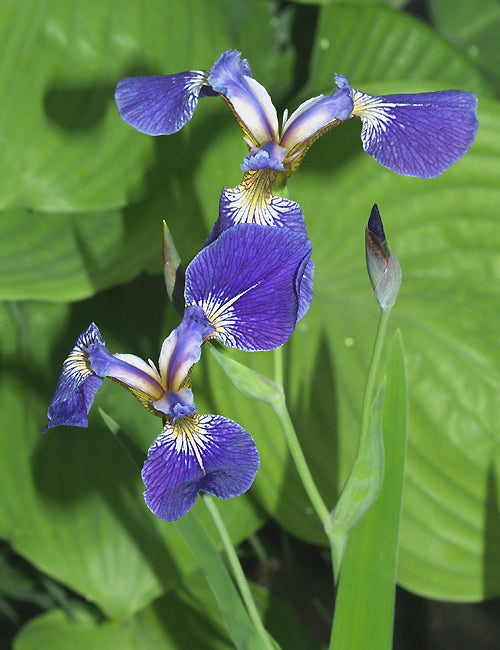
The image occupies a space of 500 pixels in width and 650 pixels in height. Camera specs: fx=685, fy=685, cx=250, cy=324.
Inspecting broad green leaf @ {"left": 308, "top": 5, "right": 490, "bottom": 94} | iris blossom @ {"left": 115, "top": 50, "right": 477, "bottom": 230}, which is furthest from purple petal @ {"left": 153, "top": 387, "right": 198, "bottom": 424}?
broad green leaf @ {"left": 308, "top": 5, "right": 490, "bottom": 94}

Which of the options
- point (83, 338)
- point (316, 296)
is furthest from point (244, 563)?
point (83, 338)

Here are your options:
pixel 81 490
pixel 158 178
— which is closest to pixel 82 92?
pixel 158 178

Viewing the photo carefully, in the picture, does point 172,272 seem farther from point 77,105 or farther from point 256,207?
point 77,105

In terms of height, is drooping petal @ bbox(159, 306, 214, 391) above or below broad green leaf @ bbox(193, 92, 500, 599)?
above

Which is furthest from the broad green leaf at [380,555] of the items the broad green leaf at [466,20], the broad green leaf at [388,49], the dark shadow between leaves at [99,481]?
the broad green leaf at [466,20]

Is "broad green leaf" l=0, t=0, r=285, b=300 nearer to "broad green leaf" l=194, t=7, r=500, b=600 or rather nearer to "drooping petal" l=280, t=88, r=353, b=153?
"broad green leaf" l=194, t=7, r=500, b=600

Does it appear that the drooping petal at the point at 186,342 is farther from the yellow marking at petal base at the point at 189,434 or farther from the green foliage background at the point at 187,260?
the green foliage background at the point at 187,260

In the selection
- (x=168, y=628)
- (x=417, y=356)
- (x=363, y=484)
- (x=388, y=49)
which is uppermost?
(x=388, y=49)
